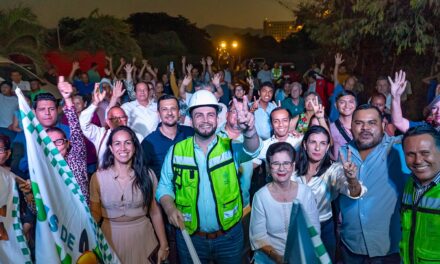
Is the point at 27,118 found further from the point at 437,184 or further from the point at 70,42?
the point at 70,42

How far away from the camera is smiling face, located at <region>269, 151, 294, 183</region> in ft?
10.7

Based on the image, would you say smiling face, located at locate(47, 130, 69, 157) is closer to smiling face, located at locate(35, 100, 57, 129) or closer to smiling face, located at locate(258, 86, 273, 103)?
smiling face, located at locate(35, 100, 57, 129)

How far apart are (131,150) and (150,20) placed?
49737mm

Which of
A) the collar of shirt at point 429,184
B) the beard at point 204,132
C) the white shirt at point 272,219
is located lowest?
the white shirt at point 272,219

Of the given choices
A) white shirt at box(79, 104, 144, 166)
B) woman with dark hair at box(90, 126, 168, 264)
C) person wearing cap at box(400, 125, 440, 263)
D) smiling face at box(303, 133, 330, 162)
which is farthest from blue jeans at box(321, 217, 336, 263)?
white shirt at box(79, 104, 144, 166)

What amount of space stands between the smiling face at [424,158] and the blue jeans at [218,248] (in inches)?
58.6

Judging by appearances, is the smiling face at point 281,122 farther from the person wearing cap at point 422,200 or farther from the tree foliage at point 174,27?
the tree foliage at point 174,27

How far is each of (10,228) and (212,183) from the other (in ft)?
4.70

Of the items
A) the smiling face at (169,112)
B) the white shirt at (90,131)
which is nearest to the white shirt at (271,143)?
the smiling face at (169,112)

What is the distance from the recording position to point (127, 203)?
346cm

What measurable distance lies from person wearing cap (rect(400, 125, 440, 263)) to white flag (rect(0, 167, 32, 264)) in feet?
7.80

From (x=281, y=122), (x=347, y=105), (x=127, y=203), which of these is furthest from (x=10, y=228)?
(x=347, y=105)

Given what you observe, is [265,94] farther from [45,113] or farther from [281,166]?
[281,166]

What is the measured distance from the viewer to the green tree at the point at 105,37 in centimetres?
2623
